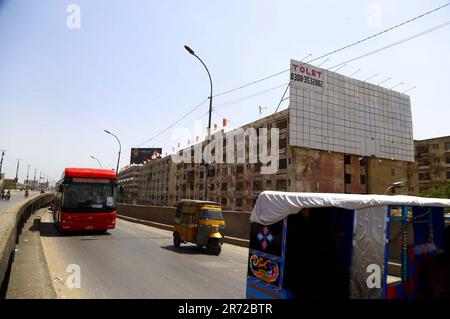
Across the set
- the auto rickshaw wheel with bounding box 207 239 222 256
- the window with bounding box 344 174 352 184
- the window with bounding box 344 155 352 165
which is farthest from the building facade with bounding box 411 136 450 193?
the auto rickshaw wheel with bounding box 207 239 222 256

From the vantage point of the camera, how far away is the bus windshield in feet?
49.5

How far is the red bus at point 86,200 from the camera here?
15.0 meters

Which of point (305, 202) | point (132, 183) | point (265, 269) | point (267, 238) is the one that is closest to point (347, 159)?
point (267, 238)

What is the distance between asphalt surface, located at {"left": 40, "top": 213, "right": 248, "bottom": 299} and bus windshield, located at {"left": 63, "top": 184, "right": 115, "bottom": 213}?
1787 mm

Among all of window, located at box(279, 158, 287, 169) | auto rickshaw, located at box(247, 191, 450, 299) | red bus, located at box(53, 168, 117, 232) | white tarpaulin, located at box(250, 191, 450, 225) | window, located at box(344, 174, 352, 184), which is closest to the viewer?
white tarpaulin, located at box(250, 191, 450, 225)

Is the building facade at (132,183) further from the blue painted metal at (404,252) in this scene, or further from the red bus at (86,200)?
the blue painted metal at (404,252)

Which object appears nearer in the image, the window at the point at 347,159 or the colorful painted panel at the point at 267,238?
the colorful painted panel at the point at 267,238

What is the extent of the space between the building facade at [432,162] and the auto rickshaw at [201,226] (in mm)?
66926

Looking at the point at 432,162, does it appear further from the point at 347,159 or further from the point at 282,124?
the point at 282,124

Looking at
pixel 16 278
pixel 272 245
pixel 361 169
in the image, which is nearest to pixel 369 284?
pixel 272 245

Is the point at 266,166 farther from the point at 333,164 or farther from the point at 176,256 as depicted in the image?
the point at 176,256

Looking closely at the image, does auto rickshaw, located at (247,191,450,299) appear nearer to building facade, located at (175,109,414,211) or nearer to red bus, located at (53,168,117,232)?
red bus, located at (53,168,117,232)

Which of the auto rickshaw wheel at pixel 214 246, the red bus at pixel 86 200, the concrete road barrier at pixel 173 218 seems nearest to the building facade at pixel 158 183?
the concrete road barrier at pixel 173 218
